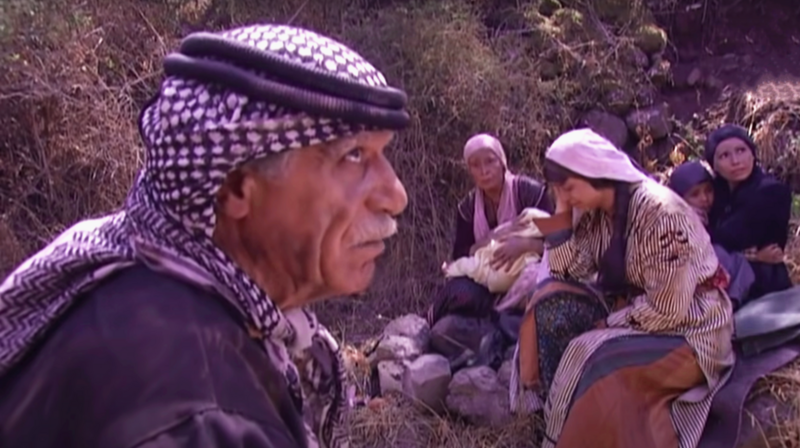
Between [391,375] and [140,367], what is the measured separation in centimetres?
387

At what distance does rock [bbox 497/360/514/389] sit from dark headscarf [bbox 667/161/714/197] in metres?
1.19

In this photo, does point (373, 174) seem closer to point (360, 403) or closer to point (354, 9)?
point (360, 403)

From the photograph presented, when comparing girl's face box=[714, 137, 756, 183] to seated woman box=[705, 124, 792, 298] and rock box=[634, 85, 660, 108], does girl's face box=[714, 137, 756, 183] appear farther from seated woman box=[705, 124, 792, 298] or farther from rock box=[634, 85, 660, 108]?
rock box=[634, 85, 660, 108]

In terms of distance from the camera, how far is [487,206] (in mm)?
5188

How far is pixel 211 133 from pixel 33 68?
5587mm

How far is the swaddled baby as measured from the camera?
16.1 feet

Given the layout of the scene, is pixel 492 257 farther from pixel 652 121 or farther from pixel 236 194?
pixel 236 194

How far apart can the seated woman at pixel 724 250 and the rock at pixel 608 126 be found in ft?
5.21

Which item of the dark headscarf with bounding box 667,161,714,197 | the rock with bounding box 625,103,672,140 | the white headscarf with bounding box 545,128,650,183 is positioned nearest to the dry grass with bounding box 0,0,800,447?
the rock with bounding box 625,103,672,140

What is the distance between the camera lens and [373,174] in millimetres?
1338

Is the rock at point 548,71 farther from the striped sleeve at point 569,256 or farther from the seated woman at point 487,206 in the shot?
the striped sleeve at point 569,256

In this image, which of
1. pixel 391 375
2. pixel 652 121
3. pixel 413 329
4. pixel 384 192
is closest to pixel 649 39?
pixel 652 121

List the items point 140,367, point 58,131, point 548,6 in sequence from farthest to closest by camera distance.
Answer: point 548,6 < point 58,131 < point 140,367

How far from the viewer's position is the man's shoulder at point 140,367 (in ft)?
3.43
